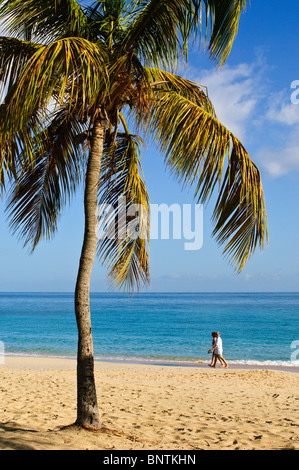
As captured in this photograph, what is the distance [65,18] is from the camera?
16.0ft

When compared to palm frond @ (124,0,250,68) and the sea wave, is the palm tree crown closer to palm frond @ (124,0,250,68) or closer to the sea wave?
palm frond @ (124,0,250,68)

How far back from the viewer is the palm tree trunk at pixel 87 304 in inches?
179

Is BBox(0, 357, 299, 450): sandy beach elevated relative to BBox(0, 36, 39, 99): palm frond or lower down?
lower down

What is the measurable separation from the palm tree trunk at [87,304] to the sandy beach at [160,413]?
255mm

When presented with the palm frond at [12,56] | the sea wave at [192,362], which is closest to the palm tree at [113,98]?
the palm frond at [12,56]

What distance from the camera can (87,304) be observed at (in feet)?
15.2

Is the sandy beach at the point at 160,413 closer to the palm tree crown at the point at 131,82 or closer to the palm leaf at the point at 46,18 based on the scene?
the palm tree crown at the point at 131,82

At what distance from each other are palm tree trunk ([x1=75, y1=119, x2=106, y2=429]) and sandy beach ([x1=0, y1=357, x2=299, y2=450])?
0.26m

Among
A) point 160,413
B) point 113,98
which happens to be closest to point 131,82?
Result: point 113,98

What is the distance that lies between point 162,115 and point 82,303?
243cm

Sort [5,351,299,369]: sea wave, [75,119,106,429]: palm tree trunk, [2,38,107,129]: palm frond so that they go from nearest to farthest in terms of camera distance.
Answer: [2,38,107,129]: palm frond, [75,119,106,429]: palm tree trunk, [5,351,299,369]: sea wave

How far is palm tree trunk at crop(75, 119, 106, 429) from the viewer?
454cm

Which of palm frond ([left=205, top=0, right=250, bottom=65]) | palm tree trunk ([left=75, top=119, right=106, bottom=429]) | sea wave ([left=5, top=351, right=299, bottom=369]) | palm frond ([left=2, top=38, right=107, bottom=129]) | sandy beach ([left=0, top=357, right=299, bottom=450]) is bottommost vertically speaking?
sea wave ([left=5, top=351, right=299, bottom=369])

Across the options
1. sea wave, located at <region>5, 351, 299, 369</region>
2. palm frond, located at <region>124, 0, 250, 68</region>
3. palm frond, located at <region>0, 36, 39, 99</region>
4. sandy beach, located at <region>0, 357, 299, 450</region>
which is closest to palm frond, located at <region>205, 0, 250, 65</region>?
palm frond, located at <region>124, 0, 250, 68</region>
